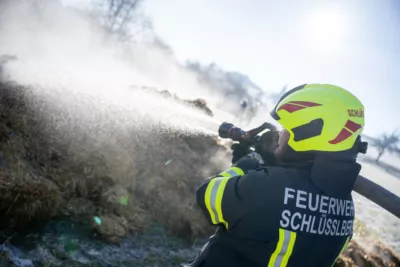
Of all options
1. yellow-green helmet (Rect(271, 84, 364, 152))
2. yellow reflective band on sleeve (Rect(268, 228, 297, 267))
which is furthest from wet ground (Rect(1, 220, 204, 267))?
yellow-green helmet (Rect(271, 84, 364, 152))

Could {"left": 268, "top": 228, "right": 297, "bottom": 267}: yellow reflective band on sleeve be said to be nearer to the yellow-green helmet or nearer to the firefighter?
the firefighter

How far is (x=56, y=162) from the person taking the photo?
5.24 meters

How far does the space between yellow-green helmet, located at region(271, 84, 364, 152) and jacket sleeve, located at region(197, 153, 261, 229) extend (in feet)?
1.36

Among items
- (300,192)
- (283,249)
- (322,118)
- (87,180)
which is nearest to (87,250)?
(87,180)

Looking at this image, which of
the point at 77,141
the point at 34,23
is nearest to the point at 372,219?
the point at 77,141

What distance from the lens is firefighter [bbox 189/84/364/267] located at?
1.72 m

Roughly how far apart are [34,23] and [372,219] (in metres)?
28.1

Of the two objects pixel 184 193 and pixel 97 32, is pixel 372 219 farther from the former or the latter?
pixel 97 32

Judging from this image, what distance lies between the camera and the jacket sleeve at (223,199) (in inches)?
69.3

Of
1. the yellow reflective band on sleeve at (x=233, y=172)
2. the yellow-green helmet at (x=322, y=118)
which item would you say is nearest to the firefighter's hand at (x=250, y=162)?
the yellow reflective band on sleeve at (x=233, y=172)

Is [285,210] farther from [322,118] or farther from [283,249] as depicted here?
[322,118]

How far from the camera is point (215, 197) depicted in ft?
5.96

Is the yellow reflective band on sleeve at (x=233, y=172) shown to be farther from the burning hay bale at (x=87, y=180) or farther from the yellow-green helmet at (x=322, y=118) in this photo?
the burning hay bale at (x=87, y=180)

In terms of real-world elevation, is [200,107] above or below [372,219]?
above
